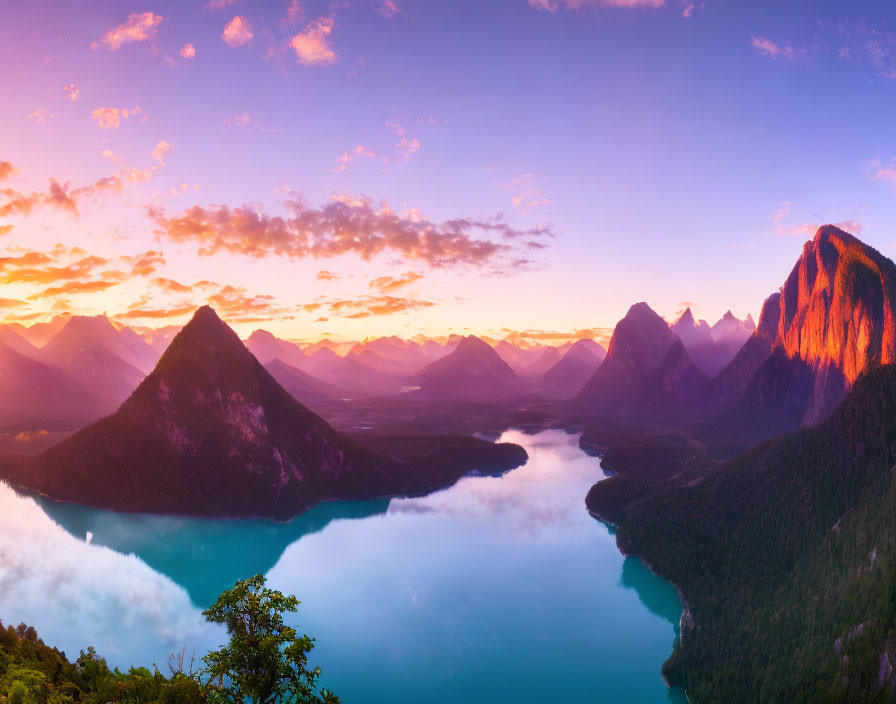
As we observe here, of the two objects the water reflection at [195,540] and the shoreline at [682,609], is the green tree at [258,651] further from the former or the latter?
the water reflection at [195,540]

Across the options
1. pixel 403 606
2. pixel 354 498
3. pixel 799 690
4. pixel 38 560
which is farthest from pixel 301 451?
pixel 799 690

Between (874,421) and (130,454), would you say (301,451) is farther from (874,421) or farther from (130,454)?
(874,421)

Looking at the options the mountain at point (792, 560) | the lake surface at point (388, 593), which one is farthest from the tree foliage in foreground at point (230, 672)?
the mountain at point (792, 560)

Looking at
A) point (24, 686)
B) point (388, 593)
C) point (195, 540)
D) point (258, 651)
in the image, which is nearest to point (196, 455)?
point (195, 540)

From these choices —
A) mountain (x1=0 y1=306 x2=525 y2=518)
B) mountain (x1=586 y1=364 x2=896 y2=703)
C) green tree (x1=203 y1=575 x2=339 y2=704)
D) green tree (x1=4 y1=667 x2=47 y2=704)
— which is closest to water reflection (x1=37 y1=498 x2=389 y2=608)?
mountain (x1=0 y1=306 x2=525 y2=518)

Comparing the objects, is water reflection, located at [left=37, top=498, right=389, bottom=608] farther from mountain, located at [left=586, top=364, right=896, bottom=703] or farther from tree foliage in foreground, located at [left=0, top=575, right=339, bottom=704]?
mountain, located at [left=586, top=364, right=896, bottom=703]

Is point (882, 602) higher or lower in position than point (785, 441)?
lower
